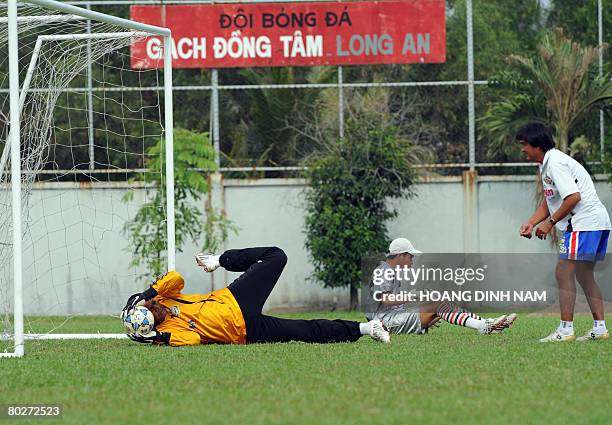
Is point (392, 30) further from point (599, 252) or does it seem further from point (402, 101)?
point (599, 252)

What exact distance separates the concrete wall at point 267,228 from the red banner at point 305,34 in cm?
239

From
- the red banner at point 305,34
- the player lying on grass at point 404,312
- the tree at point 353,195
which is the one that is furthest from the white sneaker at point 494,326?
the red banner at point 305,34

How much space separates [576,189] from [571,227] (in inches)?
15.6

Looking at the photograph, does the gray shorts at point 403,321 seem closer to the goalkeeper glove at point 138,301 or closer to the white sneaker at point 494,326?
the white sneaker at point 494,326

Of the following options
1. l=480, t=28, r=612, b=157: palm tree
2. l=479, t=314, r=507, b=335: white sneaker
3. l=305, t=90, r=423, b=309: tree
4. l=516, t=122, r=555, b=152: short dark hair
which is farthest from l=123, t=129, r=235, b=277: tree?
l=516, t=122, r=555, b=152: short dark hair

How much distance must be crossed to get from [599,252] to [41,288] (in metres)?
13.0

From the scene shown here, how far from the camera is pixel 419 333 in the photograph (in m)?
12.2

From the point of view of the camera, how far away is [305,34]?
2183cm

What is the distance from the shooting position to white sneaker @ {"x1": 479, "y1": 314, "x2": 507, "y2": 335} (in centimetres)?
1157

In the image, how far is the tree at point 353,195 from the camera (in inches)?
809

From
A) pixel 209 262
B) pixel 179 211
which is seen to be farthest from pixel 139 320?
pixel 179 211

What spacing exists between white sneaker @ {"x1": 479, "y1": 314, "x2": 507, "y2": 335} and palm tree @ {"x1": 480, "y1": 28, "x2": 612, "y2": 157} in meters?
8.93

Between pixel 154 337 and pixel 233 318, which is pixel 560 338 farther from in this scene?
pixel 154 337

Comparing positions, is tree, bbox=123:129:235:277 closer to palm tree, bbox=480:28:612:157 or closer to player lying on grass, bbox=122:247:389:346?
palm tree, bbox=480:28:612:157
